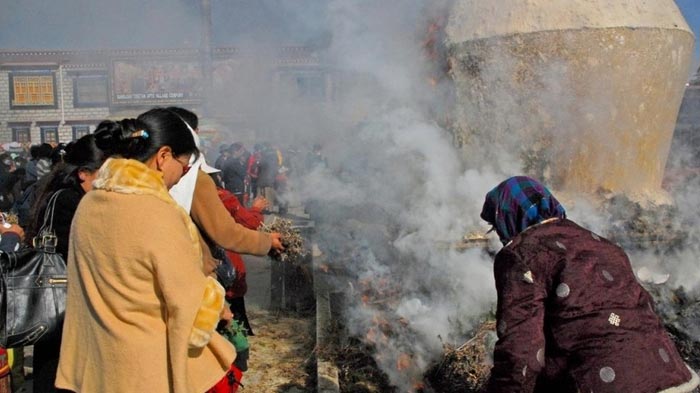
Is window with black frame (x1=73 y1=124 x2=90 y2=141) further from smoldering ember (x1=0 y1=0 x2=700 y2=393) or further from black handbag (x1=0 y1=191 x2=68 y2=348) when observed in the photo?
black handbag (x1=0 y1=191 x2=68 y2=348)

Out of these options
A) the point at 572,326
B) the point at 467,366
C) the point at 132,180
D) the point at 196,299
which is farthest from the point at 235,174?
the point at 572,326

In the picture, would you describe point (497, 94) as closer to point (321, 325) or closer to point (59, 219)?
point (321, 325)

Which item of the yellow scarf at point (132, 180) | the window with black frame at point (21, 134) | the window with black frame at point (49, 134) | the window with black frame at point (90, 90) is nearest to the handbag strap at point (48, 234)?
the yellow scarf at point (132, 180)

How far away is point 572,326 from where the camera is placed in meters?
1.86

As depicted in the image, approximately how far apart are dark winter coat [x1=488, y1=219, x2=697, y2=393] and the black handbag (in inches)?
76.3

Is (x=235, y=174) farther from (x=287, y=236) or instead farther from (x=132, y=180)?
(x=132, y=180)

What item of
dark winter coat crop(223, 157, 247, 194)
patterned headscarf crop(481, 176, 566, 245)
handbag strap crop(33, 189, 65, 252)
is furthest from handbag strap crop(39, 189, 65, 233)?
dark winter coat crop(223, 157, 247, 194)

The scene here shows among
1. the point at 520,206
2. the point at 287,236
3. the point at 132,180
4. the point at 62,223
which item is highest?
the point at 132,180

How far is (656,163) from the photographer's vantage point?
4895 millimetres

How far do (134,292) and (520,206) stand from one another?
140 cm

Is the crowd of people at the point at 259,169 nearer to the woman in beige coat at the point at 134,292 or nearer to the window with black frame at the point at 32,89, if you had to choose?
the woman in beige coat at the point at 134,292

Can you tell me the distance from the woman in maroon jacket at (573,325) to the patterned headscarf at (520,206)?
0.22 ft

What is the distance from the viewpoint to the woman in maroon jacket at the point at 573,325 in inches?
71.6

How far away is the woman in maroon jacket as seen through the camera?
1817 millimetres
